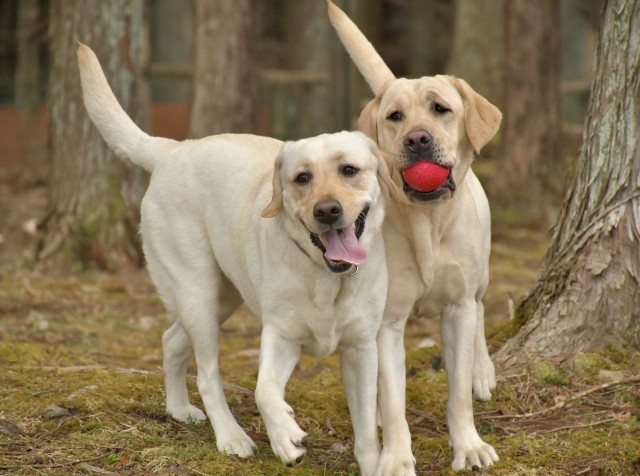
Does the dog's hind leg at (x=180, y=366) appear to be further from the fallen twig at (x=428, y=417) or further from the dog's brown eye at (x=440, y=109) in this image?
the dog's brown eye at (x=440, y=109)

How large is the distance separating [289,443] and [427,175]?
51.3 inches

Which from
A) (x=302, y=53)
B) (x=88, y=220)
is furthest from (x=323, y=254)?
(x=302, y=53)

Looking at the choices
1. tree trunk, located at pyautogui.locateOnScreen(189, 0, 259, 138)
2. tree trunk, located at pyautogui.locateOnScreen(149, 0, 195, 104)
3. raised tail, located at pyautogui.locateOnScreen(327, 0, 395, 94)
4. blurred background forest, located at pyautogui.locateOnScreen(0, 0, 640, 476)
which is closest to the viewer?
blurred background forest, located at pyautogui.locateOnScreen(0, 0, 640, 476)

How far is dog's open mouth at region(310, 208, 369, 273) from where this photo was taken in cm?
338

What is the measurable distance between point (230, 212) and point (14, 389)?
1428mm

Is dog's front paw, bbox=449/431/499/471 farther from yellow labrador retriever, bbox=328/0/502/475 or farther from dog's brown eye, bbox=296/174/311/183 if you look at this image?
dog's brown eye, bbox=296/174/311/183

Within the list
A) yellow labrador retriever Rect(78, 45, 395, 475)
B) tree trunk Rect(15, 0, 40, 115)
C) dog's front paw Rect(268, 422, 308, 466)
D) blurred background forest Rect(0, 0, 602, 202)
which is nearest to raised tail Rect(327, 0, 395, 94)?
yellow labrador retriever Rect(78, 45, 395, 475)

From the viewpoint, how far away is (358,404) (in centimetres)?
367

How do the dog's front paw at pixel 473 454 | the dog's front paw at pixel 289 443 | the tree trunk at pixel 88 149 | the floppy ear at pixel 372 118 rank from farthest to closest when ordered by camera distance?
the tree trunk at pixel 88 149 → the floppy ear at pixel 372 118 → the dog's front paw at pixel 473 454 → the dog's front paw at pixel 289 443

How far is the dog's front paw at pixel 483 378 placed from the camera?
434cm

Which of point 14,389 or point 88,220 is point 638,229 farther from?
point 88,220

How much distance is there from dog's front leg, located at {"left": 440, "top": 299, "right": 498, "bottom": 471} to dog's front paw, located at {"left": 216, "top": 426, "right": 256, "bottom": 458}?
0.91 metres

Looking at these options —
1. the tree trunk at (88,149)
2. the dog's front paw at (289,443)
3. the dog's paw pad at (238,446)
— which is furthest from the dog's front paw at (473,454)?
the tree trunk at (88,149)

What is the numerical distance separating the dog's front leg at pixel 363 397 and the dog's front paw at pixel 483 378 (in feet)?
2.89
